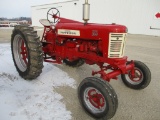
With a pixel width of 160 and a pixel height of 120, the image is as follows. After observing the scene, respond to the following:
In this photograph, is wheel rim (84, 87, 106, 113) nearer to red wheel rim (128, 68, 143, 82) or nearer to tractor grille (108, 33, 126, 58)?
tractor grille (108, 33, 126, 58)

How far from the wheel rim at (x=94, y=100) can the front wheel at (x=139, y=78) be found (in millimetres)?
1181

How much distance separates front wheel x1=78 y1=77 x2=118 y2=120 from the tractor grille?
66 cm

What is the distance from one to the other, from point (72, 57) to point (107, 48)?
0.97 m

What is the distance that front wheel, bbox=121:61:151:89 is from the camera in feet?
12.0

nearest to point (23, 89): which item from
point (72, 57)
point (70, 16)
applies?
point (72, 57)

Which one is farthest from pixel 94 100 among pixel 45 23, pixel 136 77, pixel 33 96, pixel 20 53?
pixel 45 23

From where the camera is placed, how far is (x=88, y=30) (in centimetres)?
337

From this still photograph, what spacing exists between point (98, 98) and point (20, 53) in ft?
7.96

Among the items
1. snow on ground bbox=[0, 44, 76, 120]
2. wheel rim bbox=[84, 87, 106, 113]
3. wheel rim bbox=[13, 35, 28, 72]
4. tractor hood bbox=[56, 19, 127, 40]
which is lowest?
snow on ground bbox=[0, 44, 76, 120]

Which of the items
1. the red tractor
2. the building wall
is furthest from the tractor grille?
the building wall

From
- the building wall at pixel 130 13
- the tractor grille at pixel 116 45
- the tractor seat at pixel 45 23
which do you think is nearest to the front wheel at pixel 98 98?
the tractor grille at pixel 116 45

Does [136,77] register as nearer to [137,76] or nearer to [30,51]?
[137,76]

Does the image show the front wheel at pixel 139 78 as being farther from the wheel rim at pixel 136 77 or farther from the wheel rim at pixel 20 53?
the wheel rim at pixel 20 53

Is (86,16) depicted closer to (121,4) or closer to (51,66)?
(51,66)
